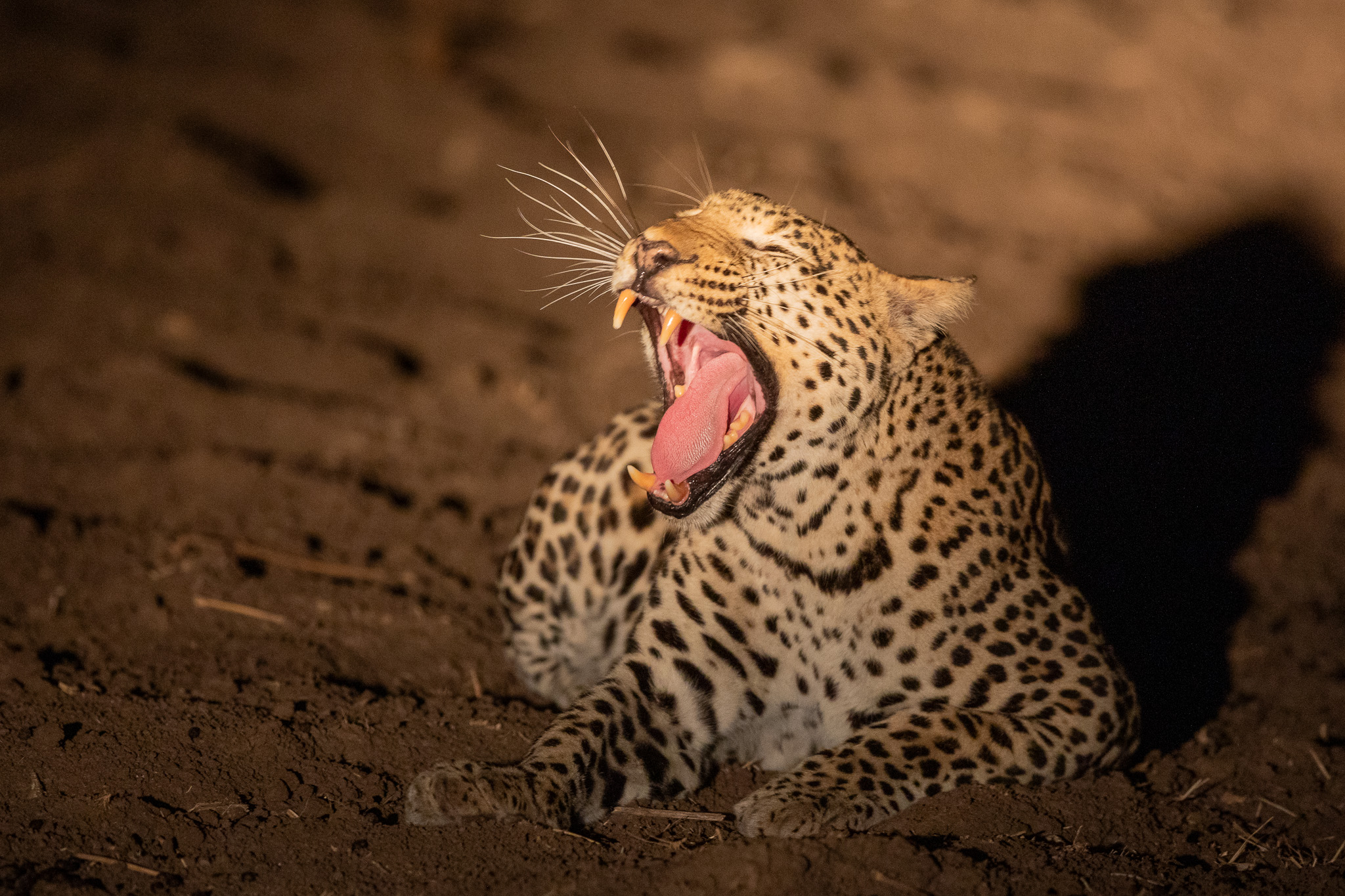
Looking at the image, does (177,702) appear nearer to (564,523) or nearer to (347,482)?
A: (564,523)

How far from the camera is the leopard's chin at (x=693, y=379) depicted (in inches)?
150

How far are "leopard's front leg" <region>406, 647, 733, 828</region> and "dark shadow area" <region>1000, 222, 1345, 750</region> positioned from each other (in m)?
1.68

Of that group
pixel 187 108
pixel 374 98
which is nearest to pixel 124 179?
pixel 187 108

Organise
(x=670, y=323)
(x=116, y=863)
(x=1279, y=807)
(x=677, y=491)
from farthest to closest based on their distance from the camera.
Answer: (x=1279, y=807) < (x=677, y=491) < (x=670, y=323) < (x=116, y=863)

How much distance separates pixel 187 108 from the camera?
10859mm

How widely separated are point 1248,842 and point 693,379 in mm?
2211

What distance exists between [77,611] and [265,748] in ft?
4.89

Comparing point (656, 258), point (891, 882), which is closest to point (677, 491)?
point (656, 258)

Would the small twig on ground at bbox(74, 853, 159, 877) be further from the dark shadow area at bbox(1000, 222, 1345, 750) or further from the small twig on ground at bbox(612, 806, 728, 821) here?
the dark shadow area at bbox(1000, 222, 1345, 750)

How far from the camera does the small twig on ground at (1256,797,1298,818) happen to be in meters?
4.33

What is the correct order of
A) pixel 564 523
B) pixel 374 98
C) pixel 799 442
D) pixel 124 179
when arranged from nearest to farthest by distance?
1. pixel 799 442
2. pixel 564 523
3. pixel 124 179
4. pixel 374 98

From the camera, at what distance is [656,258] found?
148 inches

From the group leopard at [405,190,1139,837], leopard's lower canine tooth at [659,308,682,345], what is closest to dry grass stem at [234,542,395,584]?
leopard at [405,190,1139,837]

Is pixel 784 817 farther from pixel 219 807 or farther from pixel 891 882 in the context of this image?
pixel 219 807
